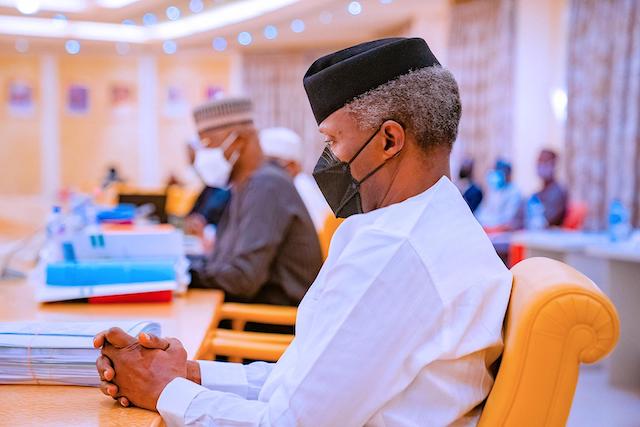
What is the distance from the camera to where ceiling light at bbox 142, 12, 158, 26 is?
9851mm

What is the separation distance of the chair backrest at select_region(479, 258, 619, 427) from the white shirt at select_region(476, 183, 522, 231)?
5.98 metres

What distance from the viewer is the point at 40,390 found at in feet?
3.96

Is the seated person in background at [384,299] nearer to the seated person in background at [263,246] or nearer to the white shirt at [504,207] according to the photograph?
the seated person in background at [263,246]

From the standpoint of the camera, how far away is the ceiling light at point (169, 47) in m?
11.0

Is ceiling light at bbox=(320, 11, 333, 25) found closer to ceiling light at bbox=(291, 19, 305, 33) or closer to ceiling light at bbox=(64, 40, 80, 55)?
ceiling light at bbox=(291, 19, 305, 33)

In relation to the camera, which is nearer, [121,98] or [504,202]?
[504,202]

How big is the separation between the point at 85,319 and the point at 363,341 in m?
1.02

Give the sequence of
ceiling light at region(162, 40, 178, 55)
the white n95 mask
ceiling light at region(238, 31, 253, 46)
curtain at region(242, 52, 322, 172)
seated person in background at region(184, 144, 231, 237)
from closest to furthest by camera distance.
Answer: the white n95 mask, seated person in background at region(184, 144, 231, 237), ceiling light at region(238, 31, 253, 46), ceiling light at region(162, 40, 178, 55), curtain at region(242, 52, 322, 172)

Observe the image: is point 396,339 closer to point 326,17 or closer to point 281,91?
point 326,17

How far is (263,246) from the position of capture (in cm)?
243

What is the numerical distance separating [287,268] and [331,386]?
4.99 feet

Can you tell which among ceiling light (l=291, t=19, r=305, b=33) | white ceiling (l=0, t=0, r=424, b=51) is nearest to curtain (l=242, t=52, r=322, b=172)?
white ceiling (l=0, t=0, r=424, b=51)

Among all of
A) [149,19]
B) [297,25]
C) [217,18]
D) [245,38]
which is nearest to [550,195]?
[297,25]

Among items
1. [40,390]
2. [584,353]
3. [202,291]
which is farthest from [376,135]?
[202,291]
